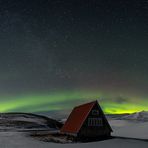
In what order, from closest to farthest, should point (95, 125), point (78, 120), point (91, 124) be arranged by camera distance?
point (91, 124)
point (95, 125)
point (78, 120)

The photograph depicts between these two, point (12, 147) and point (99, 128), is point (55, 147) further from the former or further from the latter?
point (99, 128)

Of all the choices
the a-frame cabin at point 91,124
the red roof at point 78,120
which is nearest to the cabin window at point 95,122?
the a-frame cabin at point 91,124

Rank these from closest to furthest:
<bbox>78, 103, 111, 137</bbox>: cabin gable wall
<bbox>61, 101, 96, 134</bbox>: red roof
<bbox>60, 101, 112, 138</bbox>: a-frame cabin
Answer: <bbox>60, 101, 112, 138</bbox>: a-frame cabin
<bbox>78, 103, 111, 137</bbox>: cabin gable wall
<bbox>61, 101, 96, 134</bbox>: red roof

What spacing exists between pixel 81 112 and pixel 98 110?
4.15m

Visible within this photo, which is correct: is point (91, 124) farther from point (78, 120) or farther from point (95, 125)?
point (78, 120)

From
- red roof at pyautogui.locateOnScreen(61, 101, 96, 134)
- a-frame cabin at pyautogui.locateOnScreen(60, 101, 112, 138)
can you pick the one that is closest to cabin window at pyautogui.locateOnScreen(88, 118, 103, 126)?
a-frame cabin at pyautogui.locateOnScreen(60, 101, 112, 138)

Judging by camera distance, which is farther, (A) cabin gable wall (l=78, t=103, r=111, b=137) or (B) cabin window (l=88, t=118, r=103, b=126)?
(B) cabin window (l=88, t=118, r=103, b=126)

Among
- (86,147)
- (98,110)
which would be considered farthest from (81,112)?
(86,147)

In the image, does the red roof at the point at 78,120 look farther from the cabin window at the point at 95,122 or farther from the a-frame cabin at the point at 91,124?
the cabin window at the point at 95,122

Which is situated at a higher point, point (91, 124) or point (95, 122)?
point (95, 122)

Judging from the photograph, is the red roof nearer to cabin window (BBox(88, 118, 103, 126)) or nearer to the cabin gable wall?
the cabin gable wall

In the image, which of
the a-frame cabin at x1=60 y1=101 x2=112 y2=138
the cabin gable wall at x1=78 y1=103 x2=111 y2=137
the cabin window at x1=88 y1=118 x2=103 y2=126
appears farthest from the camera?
the cabin window at x1=88 y1=118 x2=103 y2=126

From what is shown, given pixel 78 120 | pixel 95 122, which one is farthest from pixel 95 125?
pixel 78 120

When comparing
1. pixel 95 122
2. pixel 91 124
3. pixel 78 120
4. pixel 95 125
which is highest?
pixel 78 120
